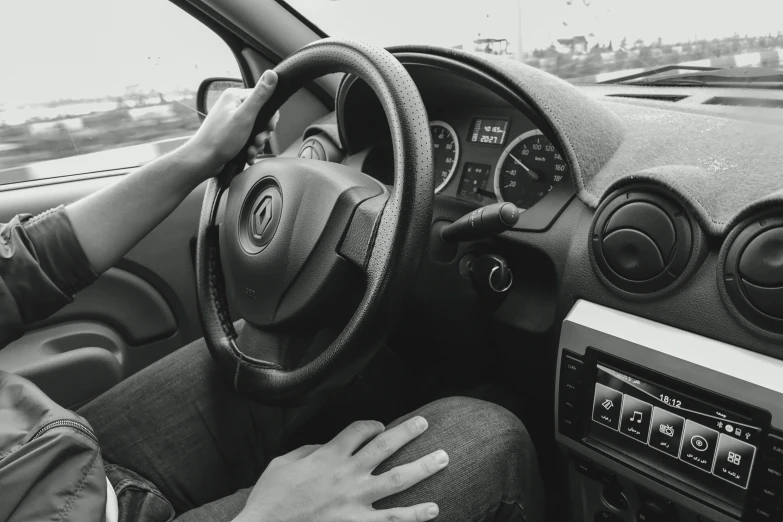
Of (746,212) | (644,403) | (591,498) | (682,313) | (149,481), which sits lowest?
(591,498)

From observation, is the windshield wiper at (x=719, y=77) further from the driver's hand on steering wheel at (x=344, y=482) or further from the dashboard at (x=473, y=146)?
the driver's hand on steering wheel at (x=344, y=482)

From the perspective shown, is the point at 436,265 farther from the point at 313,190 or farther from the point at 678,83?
the point at 678,83

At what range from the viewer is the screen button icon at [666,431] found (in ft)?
2.73

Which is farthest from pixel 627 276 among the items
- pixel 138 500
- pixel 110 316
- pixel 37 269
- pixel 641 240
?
pixel 110 316

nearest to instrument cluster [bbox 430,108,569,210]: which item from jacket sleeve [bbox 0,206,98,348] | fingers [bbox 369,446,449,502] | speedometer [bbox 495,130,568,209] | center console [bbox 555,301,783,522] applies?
speedometer [bbox 495,130,568,209]

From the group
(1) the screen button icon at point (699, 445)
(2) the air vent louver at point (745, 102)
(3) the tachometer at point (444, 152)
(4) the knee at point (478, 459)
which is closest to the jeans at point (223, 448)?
(4) the knee at point (478, 459)

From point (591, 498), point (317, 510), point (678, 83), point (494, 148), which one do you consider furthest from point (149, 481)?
point (678, 83)

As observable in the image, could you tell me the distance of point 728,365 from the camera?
771 millimetres

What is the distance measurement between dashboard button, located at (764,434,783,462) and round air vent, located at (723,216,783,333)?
0.12m

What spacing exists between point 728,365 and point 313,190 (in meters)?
0.58

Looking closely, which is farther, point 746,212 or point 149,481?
point 149,481

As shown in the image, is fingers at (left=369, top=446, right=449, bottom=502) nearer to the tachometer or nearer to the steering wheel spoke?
the steering wheel spoke

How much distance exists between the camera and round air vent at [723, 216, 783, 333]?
0.73m

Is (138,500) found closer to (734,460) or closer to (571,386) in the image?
(571,386)
